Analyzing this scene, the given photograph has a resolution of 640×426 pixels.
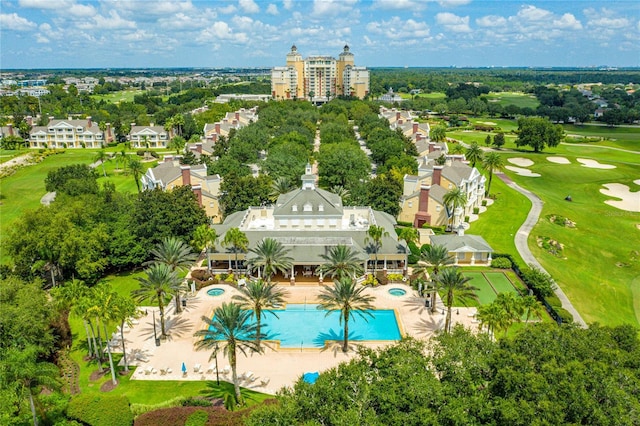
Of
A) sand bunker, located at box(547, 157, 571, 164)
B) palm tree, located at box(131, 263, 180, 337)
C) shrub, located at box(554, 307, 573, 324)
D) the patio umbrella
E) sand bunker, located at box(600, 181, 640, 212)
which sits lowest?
the patio umbrella

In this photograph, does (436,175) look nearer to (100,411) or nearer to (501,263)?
(501,263)

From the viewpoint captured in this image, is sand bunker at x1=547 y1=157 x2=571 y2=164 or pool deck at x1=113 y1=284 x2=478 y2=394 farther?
sand bunker at x1=547 y1=157 x2=571 y2=164

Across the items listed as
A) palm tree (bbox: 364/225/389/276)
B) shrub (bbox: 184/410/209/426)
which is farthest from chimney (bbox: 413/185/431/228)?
shrub (bbox: 184/410/209/426)

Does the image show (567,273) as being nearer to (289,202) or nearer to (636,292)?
(636,292)

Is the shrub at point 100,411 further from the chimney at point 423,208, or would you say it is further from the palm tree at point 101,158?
the palm tree at point 101,158

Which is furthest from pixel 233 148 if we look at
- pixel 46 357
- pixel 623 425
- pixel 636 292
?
pixel 623 425

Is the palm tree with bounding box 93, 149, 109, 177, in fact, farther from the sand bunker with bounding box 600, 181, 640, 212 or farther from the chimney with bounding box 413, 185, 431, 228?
the sand bunker with bounding box 600, 181, 640, 212
